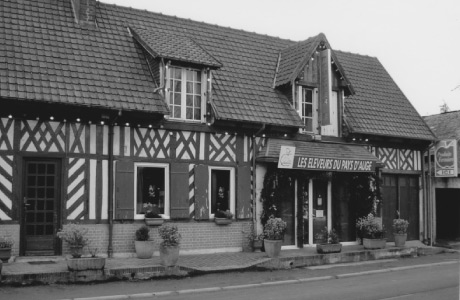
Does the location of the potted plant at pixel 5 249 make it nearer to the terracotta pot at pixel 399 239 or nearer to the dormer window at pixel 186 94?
the dormer window at pixel 186 94

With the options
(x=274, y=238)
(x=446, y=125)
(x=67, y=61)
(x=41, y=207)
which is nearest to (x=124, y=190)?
(x=41, y=207)

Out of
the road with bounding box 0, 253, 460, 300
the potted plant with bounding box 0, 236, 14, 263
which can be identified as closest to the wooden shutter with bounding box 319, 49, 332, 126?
the road with bounding box 0, 253, 460, 300

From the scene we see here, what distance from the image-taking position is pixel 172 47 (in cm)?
1642

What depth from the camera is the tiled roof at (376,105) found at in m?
20.0

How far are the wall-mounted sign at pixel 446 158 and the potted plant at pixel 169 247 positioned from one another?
11.9m

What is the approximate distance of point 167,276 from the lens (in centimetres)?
1309

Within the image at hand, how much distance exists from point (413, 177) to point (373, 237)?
4.57 m

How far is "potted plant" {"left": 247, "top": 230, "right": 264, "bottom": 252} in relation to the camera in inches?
665

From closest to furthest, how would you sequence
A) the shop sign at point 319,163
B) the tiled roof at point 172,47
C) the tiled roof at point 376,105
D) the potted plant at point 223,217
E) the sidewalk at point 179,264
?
1. the sidewalk at point 179,264
2. the tiled roof at point 172,47
3. the potted plant at point 223,217
4. the shop sign at point 319,163
5. the tiled roof at point 376,105

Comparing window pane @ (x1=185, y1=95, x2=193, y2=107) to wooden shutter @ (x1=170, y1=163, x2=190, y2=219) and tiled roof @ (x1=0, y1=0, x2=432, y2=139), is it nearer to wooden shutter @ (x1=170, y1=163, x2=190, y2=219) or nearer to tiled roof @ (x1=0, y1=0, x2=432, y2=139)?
tiled roof @ (x1=0, y1=0, x2=432, y2=139)

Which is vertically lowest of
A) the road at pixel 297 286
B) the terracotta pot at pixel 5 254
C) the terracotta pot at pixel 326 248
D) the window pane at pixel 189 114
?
the road at pixel 297 286

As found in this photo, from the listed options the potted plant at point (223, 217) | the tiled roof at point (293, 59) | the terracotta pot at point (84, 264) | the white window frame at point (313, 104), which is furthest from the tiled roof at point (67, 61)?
the white window frame at point (313, 104)

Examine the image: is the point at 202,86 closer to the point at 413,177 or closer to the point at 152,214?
the point at 152,214

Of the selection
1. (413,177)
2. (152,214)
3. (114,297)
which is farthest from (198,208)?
(413,177)
